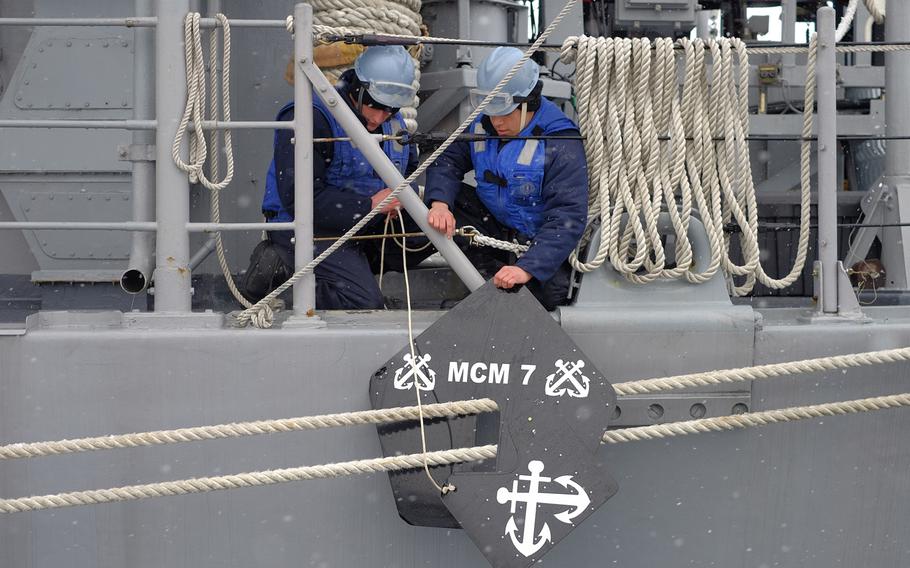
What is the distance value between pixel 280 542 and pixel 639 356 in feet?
4.04

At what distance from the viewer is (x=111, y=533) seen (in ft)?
11.5

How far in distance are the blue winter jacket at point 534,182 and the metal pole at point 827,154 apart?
0.72 meters

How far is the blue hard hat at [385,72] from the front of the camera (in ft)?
13.4

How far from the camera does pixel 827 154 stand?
3.53 metres

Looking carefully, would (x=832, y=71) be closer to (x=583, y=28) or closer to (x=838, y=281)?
(x=838, y=281)

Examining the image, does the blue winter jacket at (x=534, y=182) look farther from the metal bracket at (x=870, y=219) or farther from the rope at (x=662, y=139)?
the metal bracket at (x=870, y=219)

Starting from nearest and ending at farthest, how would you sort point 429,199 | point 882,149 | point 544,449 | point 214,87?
point 544,449, point 214,87, point 429,199, point 882,149

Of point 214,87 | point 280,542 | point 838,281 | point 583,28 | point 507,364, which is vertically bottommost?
point 280,542

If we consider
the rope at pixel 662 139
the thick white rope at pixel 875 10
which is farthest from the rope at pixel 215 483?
the thick white rope at pixel 875 10

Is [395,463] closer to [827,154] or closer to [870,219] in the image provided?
[827,154]

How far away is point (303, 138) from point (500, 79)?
702mm

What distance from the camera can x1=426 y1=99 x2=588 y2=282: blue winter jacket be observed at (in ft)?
11.8

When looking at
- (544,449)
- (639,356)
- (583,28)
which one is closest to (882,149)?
(583,28)

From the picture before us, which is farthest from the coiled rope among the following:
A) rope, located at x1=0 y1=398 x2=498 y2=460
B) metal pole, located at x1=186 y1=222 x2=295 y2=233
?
metal pole, located at x1=186 y1=222 x2=295 y2=233
